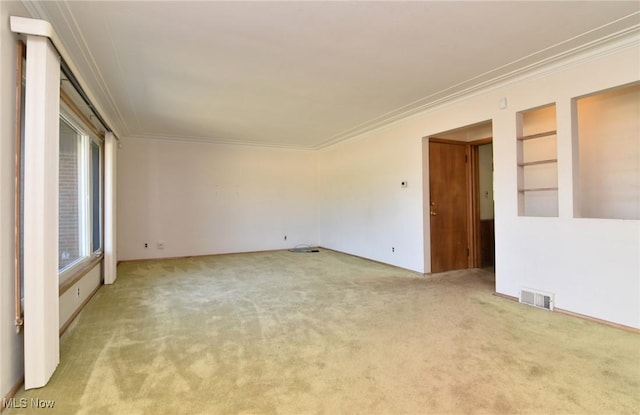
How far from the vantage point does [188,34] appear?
2.61 m

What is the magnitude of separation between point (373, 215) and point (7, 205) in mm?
5135

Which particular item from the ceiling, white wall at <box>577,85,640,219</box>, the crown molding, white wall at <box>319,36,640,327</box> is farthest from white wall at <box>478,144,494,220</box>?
white wall at <box>577,85,640,219</box>

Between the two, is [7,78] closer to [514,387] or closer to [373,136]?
[514,387]

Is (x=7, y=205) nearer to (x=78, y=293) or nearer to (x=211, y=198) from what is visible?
(x=78, y=293)

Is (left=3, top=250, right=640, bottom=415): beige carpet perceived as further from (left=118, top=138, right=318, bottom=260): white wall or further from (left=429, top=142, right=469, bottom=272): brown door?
(left=118, top=138, right=318, bottom=260): white wall

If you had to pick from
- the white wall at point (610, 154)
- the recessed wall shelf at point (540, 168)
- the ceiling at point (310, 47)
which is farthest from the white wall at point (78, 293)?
the white wall at point (610, 154)

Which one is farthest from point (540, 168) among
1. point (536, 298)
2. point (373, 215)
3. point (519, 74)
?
point (373, 215)

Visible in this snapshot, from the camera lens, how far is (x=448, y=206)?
525 cm

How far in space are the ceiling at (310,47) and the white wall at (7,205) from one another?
1.64 ft

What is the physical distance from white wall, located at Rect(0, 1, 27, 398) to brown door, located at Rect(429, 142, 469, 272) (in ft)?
15.6

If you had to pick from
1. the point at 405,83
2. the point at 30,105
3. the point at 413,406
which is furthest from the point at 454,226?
the point at 30,105

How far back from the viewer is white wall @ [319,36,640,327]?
286 centimetres

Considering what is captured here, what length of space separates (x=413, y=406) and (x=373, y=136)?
498 cm

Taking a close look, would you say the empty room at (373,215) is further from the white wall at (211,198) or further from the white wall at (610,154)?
the white wall at (211,198)
